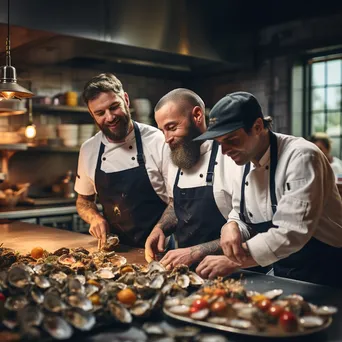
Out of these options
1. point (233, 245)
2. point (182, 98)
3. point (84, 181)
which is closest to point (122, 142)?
point (84, 181)

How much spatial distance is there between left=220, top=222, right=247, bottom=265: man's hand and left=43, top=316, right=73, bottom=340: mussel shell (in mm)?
747

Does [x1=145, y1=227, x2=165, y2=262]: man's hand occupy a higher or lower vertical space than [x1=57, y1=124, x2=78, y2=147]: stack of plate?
lower

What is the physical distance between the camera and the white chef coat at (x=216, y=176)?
2.46 meters

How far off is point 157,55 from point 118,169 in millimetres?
2621

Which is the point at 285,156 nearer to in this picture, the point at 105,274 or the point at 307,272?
the point at 307,272

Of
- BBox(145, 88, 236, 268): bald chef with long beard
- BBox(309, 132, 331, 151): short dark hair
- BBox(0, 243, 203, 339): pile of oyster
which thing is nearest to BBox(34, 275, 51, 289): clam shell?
BBox(0, 243, 203, 339): pile of oyster

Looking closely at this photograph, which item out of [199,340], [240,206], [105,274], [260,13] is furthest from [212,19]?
[199,340]

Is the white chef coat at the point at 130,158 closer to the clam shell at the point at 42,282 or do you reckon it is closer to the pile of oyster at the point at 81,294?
the pile of oyster at the point at 81,294

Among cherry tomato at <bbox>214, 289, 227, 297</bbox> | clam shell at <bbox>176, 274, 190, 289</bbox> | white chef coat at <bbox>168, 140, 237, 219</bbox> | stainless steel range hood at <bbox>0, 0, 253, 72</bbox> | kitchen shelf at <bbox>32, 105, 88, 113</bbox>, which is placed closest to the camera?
cherry tomato at <bbox>214, 289, 227, 297</bbox>

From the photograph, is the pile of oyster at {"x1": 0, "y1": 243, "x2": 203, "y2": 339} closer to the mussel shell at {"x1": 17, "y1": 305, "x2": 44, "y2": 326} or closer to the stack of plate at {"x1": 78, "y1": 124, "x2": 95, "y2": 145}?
the mussel shell at {"x1": 17, "y1": 305, "x2": 44, "y2": 326}

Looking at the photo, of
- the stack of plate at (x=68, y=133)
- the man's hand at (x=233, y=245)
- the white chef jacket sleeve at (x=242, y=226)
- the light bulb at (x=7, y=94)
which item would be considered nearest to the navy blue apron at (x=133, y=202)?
the light bulb at (x=7, y=94)

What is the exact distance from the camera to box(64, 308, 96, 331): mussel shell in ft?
4.46

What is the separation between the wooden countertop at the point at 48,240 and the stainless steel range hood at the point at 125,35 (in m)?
1.80

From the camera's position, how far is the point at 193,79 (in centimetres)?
672
